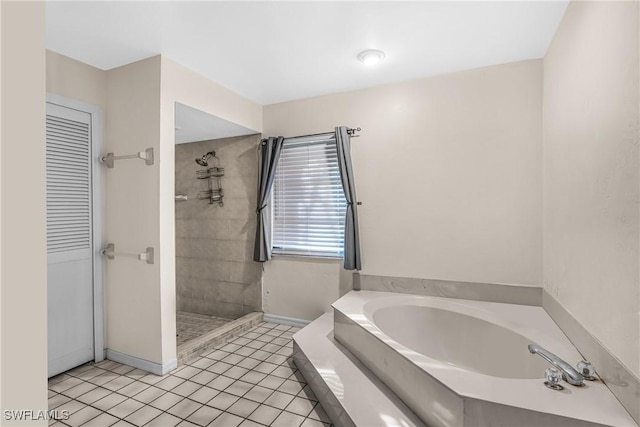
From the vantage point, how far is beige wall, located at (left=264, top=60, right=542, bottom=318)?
2445 mm

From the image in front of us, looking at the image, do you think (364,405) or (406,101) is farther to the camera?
(406,101)

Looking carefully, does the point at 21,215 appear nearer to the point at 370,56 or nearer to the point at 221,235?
the point at 370,56

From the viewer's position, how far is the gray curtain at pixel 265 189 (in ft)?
10.7

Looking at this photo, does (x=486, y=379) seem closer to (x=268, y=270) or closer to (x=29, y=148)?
(x=29, y=148)

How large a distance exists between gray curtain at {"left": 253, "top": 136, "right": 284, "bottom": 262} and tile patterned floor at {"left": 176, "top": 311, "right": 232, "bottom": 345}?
880 mm

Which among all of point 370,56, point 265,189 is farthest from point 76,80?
point 370,56

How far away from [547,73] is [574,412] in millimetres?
2141

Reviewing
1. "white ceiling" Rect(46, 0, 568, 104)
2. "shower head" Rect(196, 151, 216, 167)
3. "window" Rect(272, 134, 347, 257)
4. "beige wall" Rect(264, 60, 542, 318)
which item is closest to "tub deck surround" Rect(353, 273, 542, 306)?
"beige wall" Rect(264, 60, 542, 318)

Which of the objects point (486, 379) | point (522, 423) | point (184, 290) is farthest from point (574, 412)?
point (184, 290)

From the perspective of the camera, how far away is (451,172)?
8.74 ft

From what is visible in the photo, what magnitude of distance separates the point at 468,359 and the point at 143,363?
2333 millimetres

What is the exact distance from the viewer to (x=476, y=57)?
2.41m

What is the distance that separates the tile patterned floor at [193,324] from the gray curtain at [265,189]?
2.89 ft

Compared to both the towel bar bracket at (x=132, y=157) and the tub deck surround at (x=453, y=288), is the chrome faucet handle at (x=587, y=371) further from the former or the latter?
the towel bar bracket at (x=132, y=157)
